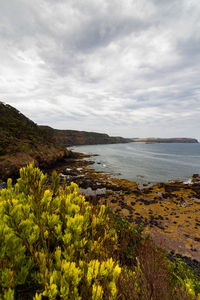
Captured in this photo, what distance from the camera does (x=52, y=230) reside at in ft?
6.95

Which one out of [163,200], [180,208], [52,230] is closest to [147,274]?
[52,230]

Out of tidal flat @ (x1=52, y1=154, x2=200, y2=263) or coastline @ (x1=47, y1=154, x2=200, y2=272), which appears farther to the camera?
tidal flat @ (x1=52, y1=154, x2=200, y2=263)

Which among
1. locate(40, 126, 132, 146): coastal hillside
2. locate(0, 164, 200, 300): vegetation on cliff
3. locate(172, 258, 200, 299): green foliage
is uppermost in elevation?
locate(40, 126, 132, 146): coastal hillside

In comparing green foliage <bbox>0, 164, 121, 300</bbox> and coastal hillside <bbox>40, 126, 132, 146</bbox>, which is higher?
coastal hillside <bbox>40, 126, 132, 146</bbox>

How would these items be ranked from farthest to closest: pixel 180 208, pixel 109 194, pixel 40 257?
1. pixel 109 194
2. pixel 180 208
3. pixel 40 257

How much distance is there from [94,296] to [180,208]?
20.2 metres

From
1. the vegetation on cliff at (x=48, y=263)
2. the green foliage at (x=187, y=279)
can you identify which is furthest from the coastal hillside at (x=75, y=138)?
the vegetation on cliff at (x=48, y=263)

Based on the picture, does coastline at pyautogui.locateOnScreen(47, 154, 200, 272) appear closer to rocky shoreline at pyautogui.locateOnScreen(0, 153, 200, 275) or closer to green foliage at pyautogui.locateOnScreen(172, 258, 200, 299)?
rocky shoreline at pyautogui.locateOnScreen(0, 153, 200, 275)

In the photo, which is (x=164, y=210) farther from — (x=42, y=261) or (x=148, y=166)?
(x=148, y=166)

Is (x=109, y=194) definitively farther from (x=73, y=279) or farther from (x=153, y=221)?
(x=73, y=279)

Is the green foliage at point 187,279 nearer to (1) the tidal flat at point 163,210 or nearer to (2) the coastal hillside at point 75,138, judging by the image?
(1) the tidal flat at point 163,210

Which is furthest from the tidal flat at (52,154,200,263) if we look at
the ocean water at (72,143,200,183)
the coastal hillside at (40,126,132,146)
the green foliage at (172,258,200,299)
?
the coastal hillside at (40,126,132,146)

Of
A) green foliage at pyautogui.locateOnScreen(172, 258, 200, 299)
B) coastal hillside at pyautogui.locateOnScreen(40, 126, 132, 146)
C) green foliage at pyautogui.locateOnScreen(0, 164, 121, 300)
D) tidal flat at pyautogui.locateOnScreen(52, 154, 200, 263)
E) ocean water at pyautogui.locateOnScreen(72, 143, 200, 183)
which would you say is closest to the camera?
green foliage at pyautogui.locateOnScreen(0, 164, 121, 300)

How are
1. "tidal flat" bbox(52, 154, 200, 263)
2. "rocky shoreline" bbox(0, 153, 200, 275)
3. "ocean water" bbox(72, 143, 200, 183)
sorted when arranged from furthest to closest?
"ocean water" bbox(72, 143, 200, 183), "tidal flat" bbox(52, 154, 200, 263), "rocky shoreline" bbox(0, 153, 200, 275)
